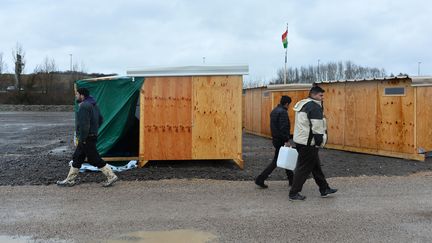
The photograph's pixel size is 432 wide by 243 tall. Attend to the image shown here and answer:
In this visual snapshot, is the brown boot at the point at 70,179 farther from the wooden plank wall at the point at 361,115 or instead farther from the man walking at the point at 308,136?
→ the wooden plank wall at the point at 361,115

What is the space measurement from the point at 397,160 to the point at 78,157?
27.2 feet

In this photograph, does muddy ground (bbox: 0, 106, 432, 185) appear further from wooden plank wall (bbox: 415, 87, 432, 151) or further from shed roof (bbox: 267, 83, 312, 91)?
shed roof (bbox: 267, 83, 312, 91)

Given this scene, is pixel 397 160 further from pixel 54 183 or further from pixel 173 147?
pixel 54 183

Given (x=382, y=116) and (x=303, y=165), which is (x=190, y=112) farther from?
(x=382, y=116)

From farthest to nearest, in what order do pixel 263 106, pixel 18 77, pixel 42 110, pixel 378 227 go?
pixel 18 77
pixel 42 110
pixel 263 106
pixel 378 227

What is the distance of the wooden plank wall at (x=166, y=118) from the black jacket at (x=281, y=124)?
8.07 feet

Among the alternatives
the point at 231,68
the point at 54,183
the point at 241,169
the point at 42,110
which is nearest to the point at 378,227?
the point at 241,169

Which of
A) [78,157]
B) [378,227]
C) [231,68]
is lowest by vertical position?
[378,227]

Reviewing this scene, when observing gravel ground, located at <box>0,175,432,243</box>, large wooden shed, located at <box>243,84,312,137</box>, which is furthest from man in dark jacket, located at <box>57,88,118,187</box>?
large wooden shed, located at <box>243,84,312,137</box>

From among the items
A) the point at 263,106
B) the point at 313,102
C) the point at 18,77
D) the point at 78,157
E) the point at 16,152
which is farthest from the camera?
the point at 18,77

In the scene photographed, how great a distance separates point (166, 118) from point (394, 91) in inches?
260

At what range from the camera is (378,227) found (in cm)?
589

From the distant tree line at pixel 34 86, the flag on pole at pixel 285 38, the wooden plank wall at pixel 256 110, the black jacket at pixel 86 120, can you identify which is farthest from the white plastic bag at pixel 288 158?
the distant tree line at pixel 34 86

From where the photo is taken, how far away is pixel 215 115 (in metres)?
9.95
